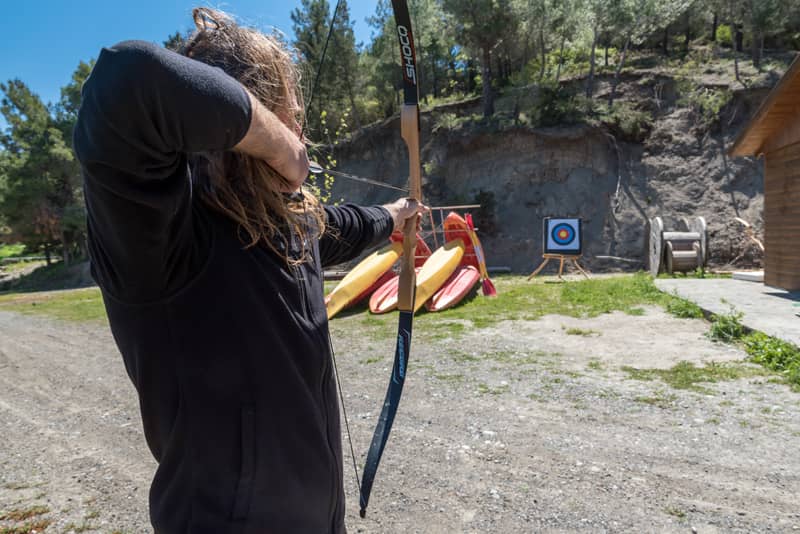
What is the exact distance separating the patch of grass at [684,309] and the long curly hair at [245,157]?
22.8 feet

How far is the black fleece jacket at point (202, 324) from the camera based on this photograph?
0.64m

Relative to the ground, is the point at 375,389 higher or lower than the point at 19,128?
lower

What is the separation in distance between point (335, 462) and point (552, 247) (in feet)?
40.9

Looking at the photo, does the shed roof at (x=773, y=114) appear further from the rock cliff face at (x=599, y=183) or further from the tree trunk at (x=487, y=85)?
the tree trunk at (x=487, y=85)

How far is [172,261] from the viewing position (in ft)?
2.62

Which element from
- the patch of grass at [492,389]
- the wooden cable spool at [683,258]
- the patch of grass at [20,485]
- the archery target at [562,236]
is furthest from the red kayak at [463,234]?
the patch of grass at [20,485]

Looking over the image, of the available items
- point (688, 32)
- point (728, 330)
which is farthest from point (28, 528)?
point (688, 32)

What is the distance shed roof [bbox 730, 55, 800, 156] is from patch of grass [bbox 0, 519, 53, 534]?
30.4ft

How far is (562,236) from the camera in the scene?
42.0 feet

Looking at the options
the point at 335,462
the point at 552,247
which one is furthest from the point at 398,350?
the point at 552,247

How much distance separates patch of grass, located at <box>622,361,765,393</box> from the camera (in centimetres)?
411

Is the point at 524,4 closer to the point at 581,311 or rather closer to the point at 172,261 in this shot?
the point at 581,311

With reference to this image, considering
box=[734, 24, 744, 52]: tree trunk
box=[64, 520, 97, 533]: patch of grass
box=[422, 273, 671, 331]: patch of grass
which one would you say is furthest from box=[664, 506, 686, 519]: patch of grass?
box=[734, 24, 744, 52]: tree trunk

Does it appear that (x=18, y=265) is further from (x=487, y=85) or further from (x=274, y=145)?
(x=274, y=145)
